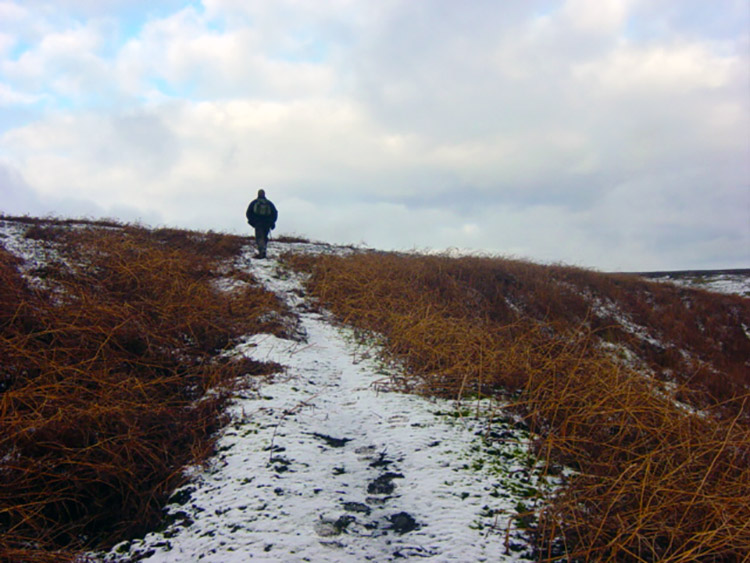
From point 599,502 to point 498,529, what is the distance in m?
0.63

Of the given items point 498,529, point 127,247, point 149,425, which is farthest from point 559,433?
point 127,247

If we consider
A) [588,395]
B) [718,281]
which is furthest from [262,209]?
[718,281]

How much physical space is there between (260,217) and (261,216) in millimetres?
41

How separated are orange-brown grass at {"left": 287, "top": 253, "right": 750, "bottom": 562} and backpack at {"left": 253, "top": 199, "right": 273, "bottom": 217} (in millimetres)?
1452

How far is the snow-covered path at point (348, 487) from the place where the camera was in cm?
238

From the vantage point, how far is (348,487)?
2975mm

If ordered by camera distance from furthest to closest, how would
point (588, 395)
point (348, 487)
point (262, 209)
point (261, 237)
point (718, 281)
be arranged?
point (718, 281) → point (261, 237) → point (262, 209) → point (588, 395) → point (348, 487)

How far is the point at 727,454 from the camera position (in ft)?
10.5

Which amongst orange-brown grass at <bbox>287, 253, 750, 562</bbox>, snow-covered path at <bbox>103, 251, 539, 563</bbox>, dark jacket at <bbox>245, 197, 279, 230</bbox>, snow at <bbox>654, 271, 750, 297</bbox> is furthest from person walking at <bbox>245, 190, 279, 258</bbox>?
snow at <bbox>654, 271, 750, 297</bbox>

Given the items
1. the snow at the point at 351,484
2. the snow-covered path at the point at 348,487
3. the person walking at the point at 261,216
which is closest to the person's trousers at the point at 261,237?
the person walking at the point at 261,216

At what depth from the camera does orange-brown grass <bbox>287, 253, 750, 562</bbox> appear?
2393 millimetres

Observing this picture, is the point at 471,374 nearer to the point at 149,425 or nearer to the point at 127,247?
the point at 149,425

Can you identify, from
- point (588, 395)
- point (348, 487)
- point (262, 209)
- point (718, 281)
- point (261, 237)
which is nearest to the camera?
point (348, 487)

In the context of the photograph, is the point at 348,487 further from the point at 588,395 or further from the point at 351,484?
the point at 588,395
